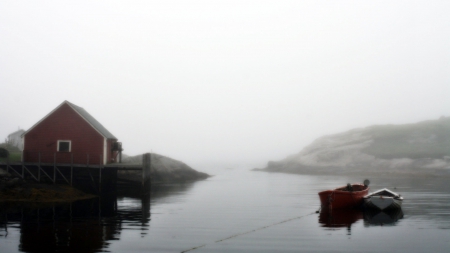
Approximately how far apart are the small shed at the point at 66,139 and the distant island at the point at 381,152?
6101 cm

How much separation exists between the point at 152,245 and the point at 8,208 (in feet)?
52.3

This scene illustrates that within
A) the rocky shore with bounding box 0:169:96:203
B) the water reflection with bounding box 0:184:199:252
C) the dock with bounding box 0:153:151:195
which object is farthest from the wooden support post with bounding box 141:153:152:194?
the water reflection with bounding box 0:184:199:252

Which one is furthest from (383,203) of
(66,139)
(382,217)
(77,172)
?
(66,139)

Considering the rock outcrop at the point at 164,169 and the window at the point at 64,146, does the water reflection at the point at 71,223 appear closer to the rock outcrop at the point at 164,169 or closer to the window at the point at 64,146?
the window at the point at 64,146

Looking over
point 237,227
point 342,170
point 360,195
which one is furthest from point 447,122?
point 237,227

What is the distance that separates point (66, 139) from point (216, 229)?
24.1m

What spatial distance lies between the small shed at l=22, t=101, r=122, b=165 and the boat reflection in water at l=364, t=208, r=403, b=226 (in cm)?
2441

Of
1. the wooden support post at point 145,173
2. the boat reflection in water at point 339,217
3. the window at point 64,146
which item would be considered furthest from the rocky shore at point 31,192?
the boat reflection in water at point 339,217

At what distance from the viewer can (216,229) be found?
21.8m

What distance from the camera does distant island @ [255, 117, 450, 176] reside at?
84062mm

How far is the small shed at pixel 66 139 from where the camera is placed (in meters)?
40.1

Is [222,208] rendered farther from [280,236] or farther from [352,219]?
[280,236]

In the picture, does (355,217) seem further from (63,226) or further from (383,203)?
(63,226)

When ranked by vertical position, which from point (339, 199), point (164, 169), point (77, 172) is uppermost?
point (164, 169)
